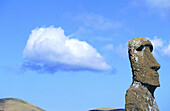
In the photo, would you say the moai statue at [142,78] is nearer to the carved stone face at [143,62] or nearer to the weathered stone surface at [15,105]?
the carved stone face at [143,62]

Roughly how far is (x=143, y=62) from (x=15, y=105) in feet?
186

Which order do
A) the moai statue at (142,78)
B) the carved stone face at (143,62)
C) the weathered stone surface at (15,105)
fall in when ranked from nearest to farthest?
1. the moai statue at (142,78)
2. the carved stone face at (143,62)
3. the weathered stone surface at (15,105)

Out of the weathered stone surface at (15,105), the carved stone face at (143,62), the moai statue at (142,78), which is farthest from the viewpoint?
the weathered stone surface at (15,105)

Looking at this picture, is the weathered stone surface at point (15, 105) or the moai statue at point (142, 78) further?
the weathered stone surface at point (15, 105)

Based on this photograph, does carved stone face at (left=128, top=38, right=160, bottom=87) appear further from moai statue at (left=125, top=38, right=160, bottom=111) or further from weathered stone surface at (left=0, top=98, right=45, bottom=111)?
weathered stone surface at (left=0, top=98, right=45, bottom=111)

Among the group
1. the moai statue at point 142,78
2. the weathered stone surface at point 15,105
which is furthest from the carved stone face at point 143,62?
the weathered stone surface at point 15,105

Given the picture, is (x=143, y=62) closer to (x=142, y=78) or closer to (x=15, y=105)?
(x=142, y=78)

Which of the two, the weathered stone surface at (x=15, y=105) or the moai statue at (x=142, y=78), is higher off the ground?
the weathered stone surface at (x=15, y=105)

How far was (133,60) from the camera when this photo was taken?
1847cm

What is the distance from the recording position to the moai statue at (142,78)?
17.8 metres

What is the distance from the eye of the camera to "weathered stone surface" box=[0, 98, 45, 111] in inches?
2697

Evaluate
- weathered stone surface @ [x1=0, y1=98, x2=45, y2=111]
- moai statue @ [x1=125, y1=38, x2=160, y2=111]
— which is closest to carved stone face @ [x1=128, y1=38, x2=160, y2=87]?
moai statue @ [x1=125, y1=38, x2=160, y2=111]

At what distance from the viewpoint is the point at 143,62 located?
60.2 ft

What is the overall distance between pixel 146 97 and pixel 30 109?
2217 inches
